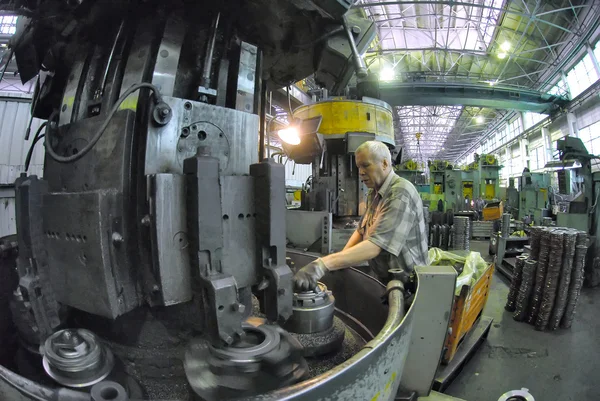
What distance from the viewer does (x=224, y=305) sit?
99 cm

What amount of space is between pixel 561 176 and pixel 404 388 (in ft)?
22.3

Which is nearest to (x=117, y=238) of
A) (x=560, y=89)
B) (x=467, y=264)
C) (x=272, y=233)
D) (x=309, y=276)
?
(x=272, y=233)

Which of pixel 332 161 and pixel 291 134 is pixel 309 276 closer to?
pixel 291 134

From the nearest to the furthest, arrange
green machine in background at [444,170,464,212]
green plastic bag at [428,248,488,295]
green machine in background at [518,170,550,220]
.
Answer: green plastic bag at [428,248,488,295]
green machine in background at [518,170,550,220]
green machine in background at [444,170,464,212]

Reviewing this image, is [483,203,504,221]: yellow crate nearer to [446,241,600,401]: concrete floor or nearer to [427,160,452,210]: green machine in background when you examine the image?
[427,160,452,210]: green machine in background

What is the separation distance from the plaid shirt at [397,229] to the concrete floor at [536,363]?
4.21ft

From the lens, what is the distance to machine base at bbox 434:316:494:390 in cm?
218

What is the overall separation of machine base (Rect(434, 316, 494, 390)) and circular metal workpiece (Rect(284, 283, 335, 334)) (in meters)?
1.07

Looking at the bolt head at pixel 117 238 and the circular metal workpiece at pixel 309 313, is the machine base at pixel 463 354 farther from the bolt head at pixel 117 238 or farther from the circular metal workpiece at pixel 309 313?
the bolt head at pixel 117 238

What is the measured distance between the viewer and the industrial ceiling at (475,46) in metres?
8.77

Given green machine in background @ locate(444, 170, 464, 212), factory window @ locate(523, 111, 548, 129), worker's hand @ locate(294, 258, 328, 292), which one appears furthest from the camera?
factory window @ locate(523, 111, 548, 129)

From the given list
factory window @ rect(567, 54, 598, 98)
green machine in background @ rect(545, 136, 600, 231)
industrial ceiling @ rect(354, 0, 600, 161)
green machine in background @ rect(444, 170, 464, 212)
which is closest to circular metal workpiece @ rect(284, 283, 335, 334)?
green machine in background @ rect(545, 136, 600, 231)

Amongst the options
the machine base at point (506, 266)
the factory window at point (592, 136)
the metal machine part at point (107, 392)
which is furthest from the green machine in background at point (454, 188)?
the metal machine part at point (107, 392)

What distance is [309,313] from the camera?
1.58m
